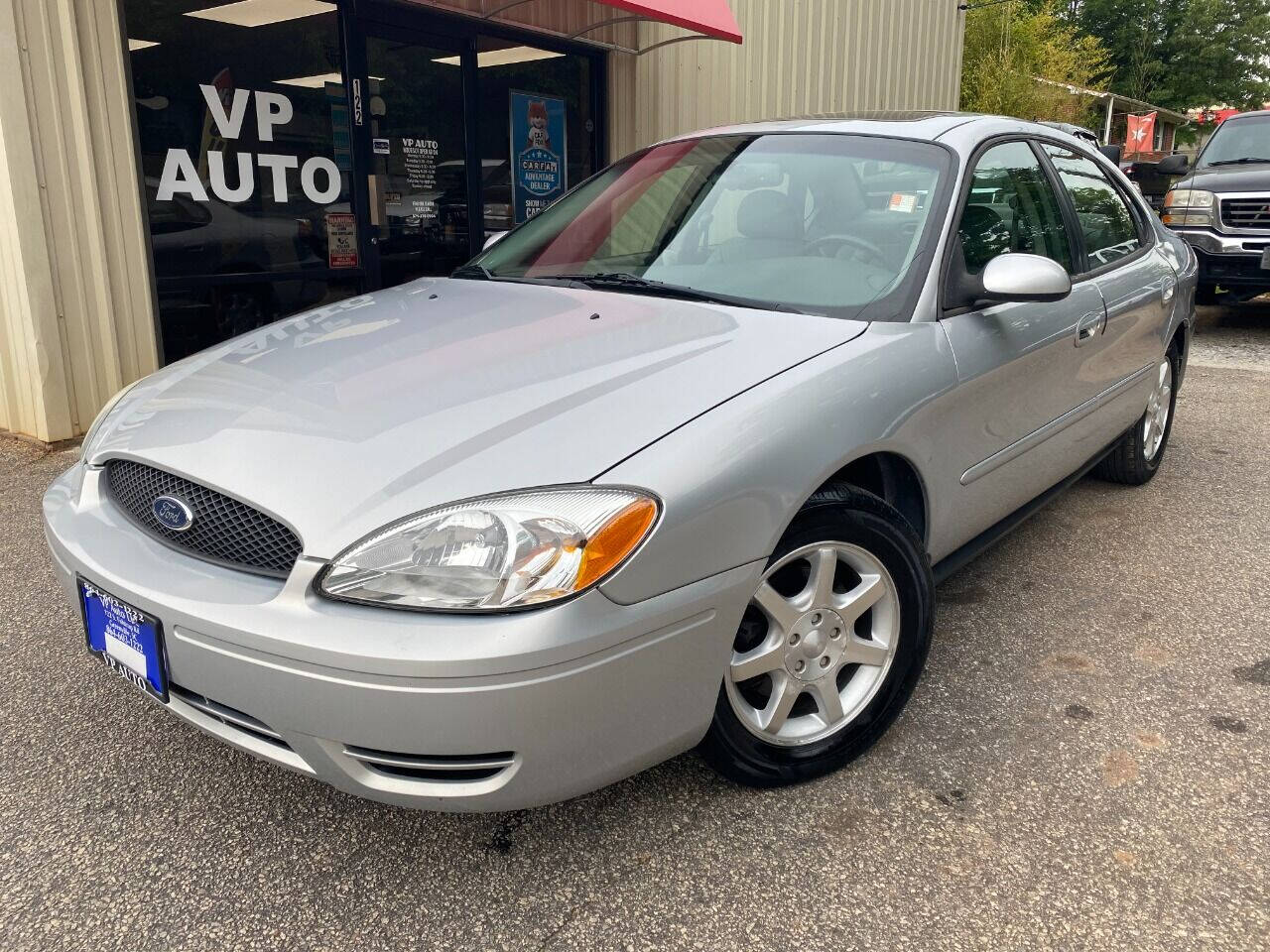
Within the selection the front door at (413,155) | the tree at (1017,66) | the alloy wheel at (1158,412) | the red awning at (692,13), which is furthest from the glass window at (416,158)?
the tree at (1017,66)

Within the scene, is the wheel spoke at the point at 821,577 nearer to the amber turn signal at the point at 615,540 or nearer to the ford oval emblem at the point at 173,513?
the amber turn signal at the point at 615,540

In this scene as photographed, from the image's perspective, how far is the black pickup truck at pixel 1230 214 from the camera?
28.6ft

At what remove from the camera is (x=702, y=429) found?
1.89 metres

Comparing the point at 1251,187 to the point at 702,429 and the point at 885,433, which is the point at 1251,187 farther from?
the point at 702,429

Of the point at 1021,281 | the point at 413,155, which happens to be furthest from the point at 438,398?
the point at 413,155

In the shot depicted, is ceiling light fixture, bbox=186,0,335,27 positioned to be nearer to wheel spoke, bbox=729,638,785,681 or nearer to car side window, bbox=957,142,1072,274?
car side window, bbox=957,142,1072,274

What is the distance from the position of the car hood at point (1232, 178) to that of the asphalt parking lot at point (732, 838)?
7525mm

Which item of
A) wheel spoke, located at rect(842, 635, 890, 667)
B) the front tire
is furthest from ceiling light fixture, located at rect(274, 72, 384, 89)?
wheel spoke, located at rect(842, 635, 890, 667)

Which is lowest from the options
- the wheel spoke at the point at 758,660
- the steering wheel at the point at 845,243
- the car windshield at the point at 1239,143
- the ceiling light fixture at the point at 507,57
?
the wheel spoke at the point at 758,660

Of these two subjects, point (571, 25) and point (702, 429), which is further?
point (571, 25)

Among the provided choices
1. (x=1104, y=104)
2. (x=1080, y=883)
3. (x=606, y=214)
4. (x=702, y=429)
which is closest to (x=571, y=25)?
(x=606, y=214)

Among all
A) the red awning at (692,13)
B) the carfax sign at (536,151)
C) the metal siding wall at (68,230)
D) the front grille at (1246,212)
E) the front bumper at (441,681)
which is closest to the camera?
the front bumper at (441,681)

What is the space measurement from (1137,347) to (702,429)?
2571mm

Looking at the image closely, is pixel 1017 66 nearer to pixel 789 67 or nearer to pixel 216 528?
pixel 789 67
